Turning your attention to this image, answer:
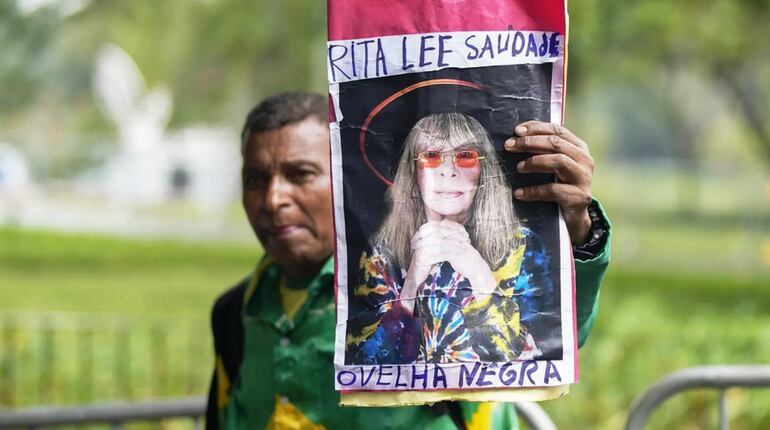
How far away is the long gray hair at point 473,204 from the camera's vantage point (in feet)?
5.10

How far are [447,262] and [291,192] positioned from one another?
42 cm

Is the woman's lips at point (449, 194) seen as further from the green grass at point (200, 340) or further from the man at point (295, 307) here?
the green grass at point (200, 340)

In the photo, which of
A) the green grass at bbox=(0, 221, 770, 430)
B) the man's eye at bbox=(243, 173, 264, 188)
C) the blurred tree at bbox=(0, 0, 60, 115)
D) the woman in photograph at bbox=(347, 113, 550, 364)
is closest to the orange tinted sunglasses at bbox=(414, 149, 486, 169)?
the woman in photograph at bbox=(347, 113, 550, 364)

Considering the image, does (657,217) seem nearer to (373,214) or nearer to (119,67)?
(119,67)

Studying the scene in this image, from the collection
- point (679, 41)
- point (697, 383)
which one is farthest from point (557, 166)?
point (679, 41)

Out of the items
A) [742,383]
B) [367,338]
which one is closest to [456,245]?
[367,338]

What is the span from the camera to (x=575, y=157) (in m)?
1.59

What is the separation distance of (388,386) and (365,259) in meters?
0.18

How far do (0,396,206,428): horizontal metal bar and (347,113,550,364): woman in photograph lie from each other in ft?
4.41

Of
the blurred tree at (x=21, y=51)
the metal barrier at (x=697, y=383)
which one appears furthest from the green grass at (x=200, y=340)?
the metal barrier at (x=697, y=383)

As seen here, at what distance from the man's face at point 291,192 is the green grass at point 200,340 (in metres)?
3.50

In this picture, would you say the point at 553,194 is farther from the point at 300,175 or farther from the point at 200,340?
the point at 200,340

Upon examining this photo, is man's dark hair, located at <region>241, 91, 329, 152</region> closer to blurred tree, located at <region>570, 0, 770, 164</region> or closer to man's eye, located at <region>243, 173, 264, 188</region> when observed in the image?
man's eye, located at <region>243, 173, 264, 188</region>

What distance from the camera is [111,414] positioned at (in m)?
2.84
